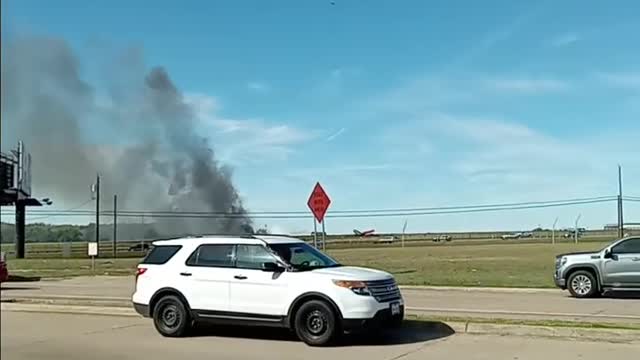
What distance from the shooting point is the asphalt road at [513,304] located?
50.8 ft

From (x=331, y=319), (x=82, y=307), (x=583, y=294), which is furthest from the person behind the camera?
(x=583, y=294)

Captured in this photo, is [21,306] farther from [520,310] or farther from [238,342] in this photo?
[520,310]

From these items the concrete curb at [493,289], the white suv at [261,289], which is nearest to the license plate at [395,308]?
the white suv at [261,289]

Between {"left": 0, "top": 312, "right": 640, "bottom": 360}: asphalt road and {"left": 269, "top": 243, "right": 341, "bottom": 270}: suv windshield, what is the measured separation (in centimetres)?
116

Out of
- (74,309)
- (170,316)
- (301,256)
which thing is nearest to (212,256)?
(170,316)

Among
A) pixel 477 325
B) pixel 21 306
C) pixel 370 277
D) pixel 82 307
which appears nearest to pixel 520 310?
pixel 477 325

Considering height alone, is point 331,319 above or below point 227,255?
below

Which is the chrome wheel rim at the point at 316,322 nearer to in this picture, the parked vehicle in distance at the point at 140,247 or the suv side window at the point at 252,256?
the suv side window at the point at 252,256

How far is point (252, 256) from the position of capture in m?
12.3

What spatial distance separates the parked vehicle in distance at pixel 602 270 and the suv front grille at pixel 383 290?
34.2 ft

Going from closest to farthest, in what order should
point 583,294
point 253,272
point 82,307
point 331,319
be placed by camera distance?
point 331,319 < point 253,272 < point 82,307 < point 583,294

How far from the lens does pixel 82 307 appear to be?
53.1ft

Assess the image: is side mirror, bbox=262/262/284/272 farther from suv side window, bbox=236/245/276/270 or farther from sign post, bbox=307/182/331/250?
sign post, bbox=307/182/331/250

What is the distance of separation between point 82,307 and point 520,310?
359 inches
